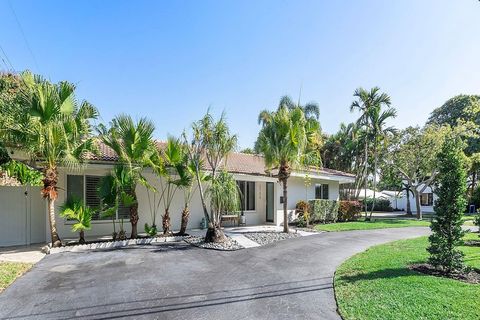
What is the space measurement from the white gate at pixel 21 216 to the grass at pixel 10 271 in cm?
383

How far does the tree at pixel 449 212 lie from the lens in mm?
7641

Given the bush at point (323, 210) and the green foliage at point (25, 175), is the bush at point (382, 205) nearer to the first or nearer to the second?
Answer: the bush at point (323, 210)

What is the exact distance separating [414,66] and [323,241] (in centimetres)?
863

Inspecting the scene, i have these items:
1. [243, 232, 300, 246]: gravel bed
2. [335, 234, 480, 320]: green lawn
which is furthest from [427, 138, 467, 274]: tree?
[243, 232, 300, 246]: gravel bed

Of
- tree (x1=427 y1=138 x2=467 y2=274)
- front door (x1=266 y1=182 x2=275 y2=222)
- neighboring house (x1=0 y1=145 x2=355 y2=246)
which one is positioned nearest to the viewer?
tree (x1=427 y1=138 x2=467 y2=274)

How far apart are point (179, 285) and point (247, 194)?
12148 mm

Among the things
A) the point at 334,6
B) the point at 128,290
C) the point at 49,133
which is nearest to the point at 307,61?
the point at 334,6

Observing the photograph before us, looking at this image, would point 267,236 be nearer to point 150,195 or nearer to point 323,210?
point 150,195

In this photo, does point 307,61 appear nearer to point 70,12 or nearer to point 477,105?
point 477,105

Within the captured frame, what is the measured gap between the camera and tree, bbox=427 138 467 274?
25.1 feet

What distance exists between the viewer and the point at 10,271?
27.2 ft

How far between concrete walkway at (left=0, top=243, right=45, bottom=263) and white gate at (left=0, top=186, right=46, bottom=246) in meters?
0.68

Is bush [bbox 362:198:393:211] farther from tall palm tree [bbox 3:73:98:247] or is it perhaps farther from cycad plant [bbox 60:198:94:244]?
tall palm tree [bbox 3:73:98:247]

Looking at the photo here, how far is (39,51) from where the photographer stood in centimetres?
1245
